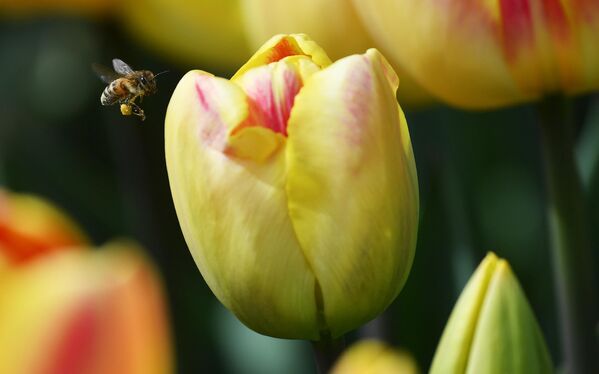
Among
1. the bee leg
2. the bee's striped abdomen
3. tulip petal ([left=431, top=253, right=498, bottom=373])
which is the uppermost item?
tulip petal ([left=431, top=253, right=498, bottom=373])

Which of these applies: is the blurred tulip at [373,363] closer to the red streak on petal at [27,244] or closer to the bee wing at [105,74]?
the red streak on petal at [27,244]

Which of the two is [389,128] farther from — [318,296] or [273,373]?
[273,373]

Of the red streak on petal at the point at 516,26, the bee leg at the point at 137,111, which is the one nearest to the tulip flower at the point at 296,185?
the red streak on petal at the point at 516,26

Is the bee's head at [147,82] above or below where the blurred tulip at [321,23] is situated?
below

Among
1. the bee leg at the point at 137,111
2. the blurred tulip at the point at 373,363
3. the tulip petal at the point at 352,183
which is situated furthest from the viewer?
the bee leg at the point at 137,111

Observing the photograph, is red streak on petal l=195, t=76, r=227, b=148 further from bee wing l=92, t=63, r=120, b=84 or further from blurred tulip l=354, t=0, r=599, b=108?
bee wing l=92, t=63, r=120, b=84

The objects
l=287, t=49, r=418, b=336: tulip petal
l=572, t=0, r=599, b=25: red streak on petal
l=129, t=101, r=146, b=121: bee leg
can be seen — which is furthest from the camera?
l=129, t=101, r=146, b=121: bee leg

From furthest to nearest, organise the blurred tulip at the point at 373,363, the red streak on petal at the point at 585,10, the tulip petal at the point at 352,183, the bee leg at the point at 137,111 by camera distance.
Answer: the bee leg at the point at 137,111 → the red streak on petal at the point at 585,10 → the tulip petal at the point at 352,183 → the blurred tulip at the point at 373,363

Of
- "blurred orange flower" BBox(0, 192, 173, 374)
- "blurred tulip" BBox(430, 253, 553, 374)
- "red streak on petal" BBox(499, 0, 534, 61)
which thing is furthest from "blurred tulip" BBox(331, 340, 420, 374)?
"red streak on petal" BBox(499, 0, 534, 61)
